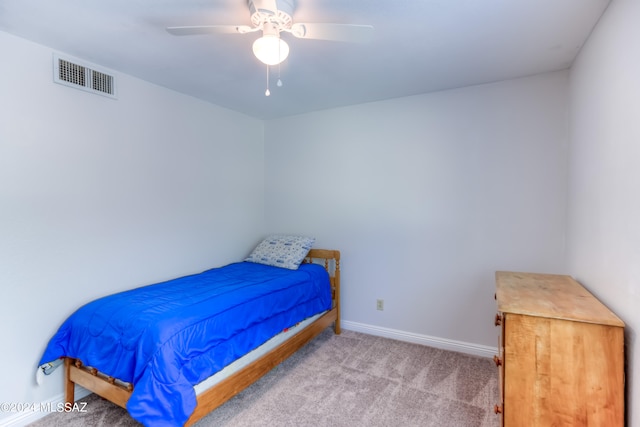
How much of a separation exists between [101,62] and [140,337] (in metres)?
1.98

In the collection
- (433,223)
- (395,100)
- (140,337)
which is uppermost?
(395,100)

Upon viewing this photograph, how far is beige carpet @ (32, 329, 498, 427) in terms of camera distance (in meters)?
1.94

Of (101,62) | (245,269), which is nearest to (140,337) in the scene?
(245,269)

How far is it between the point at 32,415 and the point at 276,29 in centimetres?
275

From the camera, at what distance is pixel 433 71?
95.4 inches

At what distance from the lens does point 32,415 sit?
196 cm

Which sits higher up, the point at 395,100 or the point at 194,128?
the point at 395,100

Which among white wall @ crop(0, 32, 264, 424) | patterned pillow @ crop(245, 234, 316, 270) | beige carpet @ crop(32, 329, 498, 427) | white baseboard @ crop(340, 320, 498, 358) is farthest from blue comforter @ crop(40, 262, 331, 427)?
white baseboard @ crop(340, 320, 498, 358)

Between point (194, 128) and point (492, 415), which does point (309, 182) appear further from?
point (492, 415)

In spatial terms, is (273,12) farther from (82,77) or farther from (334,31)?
(82,77)

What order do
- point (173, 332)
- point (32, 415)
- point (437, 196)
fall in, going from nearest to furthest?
point (173, 332), point (32, 415), point (437, 196)

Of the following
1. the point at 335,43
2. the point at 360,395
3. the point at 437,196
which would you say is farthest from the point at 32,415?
the point at 437,196

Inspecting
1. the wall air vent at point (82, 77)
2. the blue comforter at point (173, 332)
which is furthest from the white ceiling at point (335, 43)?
the blue comforter at point (173, 332)

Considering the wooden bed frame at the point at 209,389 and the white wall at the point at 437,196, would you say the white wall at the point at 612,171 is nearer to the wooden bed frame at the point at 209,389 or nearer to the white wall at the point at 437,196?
the white wall at the point at 437,196
